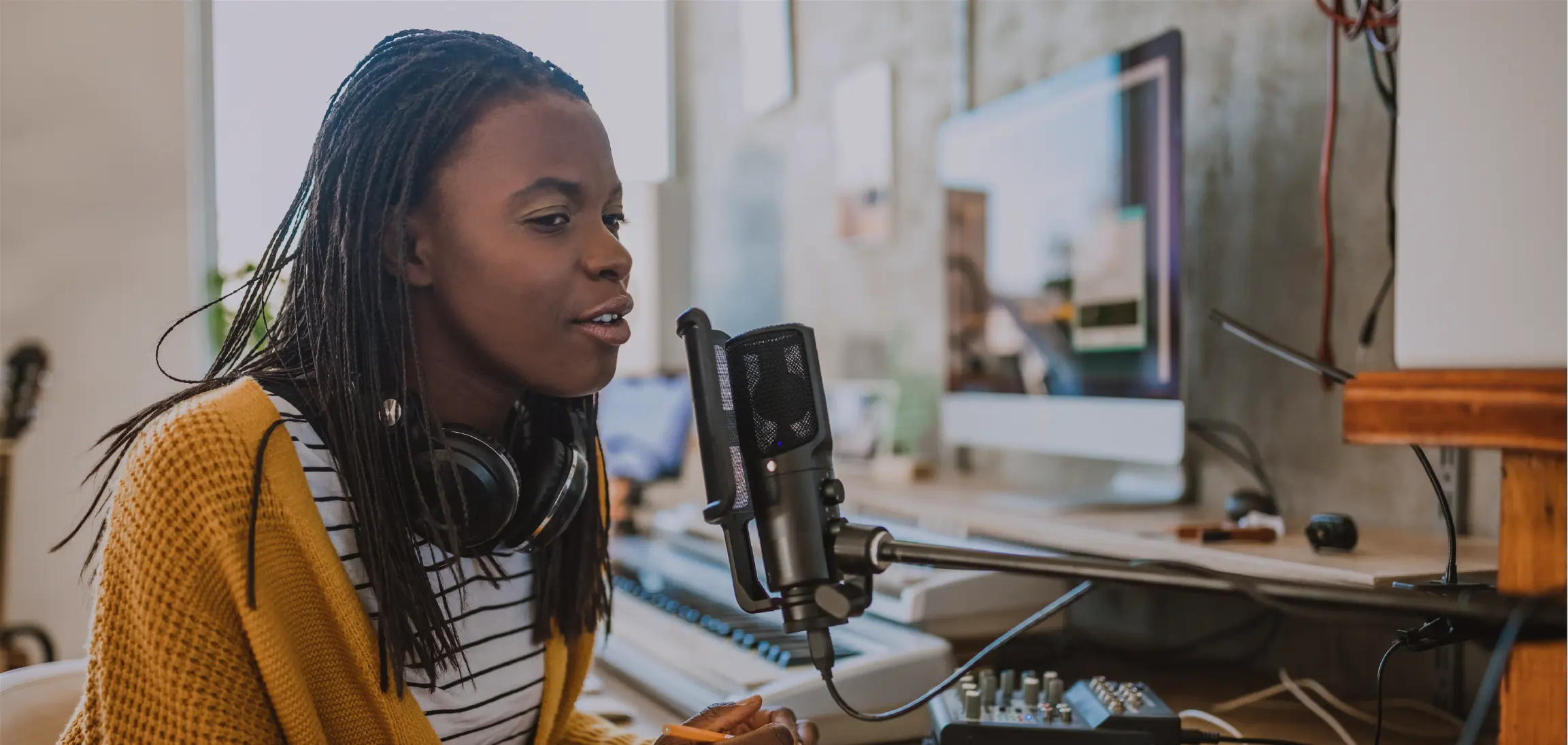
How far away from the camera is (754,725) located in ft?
2.97

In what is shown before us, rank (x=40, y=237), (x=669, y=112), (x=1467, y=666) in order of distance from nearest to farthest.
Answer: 1. (x=1467, y=666)
2. (x=40, y=237)
3. (x=669, y=112)

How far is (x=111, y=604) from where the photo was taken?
0.73m

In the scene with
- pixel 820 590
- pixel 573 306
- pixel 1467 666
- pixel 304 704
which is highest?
pixel 573 306

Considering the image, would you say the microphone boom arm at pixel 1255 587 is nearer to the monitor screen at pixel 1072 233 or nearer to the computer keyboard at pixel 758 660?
the computer keyboard at pixel 758 660

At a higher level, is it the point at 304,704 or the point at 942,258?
the point at 942,258

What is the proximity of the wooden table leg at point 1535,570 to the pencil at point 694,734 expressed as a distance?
0.53m

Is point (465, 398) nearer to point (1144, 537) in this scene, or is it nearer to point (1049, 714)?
point (1049, 714)

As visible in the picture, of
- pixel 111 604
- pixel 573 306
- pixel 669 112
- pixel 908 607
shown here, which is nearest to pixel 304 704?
pixel 111 604

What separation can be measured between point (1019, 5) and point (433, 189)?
1.42 meters

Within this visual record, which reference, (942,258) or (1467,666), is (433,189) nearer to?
(1467,666)

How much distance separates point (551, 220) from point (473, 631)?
40 centimetres

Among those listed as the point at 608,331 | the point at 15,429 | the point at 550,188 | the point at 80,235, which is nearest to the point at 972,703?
the point at 608,331

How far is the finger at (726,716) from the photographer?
0.88 metres

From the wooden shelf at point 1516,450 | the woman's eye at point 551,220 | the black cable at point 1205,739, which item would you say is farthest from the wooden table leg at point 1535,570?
the woman's eye at point 551,220
